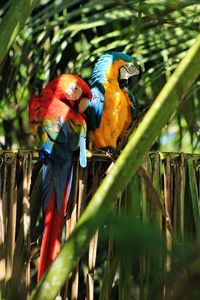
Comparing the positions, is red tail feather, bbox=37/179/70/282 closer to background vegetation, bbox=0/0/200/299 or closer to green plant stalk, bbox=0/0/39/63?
background vegetation, bbox=0/0/200/299

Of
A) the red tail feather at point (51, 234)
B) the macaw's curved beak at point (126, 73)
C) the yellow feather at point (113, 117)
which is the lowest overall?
the red tail feather at point (51, 234)

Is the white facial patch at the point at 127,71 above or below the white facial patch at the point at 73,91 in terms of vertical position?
above

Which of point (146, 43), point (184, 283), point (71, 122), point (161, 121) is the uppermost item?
point (146, 43)

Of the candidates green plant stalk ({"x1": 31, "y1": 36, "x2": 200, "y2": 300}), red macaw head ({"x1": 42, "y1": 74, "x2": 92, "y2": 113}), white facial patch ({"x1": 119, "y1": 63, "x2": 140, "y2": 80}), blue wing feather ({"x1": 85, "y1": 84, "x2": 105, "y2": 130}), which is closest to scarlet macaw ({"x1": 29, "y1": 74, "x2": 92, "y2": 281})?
red macaw head ({"x1": 42, "y1": 74, "x2": 92, "y2": 113})

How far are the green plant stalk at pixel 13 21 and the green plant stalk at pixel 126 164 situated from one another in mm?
369

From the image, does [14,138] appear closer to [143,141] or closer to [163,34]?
[163,34]

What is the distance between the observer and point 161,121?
0.66 metres

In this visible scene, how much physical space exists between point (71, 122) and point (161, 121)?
85 centimetres

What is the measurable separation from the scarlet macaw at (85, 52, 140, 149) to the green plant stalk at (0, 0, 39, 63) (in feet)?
2.48

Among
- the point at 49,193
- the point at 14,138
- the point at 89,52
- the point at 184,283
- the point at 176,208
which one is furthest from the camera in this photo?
the point at 14,138

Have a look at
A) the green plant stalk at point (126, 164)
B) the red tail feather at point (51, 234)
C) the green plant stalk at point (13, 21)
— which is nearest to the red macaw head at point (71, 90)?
the red tail feather at point (51, 234)

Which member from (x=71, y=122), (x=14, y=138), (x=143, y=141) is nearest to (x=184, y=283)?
(x=143, y=141)

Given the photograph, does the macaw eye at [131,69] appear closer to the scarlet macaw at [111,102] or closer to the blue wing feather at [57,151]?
the scarlet macaw at [111,102]

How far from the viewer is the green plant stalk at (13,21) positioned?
0.96 meters
